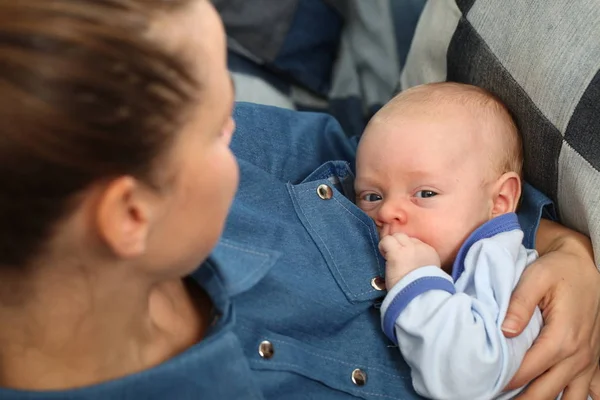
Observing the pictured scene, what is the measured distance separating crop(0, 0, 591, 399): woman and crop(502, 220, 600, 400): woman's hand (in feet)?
0.80

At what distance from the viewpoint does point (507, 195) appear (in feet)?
3.23

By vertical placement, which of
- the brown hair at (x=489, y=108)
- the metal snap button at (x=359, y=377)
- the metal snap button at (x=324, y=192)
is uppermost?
the brown hair at (x=489, y=108)

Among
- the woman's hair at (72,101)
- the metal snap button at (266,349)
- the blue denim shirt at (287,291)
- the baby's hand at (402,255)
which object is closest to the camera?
the woman's hair at (72,101)

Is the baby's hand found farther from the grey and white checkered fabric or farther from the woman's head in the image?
the woman's head

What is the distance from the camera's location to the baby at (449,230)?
2.65 ft

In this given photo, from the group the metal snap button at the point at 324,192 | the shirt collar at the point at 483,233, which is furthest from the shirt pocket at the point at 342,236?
the shirt collar at the point at 483,233

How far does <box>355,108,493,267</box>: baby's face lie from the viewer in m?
0.94

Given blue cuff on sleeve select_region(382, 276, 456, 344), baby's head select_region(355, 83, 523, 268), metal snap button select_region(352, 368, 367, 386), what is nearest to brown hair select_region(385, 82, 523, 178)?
baby's head select_region(355, 83, 523, 268)

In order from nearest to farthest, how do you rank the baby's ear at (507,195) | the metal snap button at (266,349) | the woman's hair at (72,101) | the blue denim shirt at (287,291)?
1. the woman's hair at (72,101)
2. the blue denim shirt at (287,291)
3. the metal snap button at (266,349)
4. the baby's ear at (507,195)

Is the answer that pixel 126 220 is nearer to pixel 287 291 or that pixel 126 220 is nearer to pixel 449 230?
pixel 287 291

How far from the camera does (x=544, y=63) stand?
91 cm

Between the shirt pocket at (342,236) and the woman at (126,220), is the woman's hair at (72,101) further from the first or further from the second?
the shirt pocket at (342,236)

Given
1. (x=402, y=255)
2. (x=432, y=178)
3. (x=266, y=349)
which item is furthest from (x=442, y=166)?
(x=266, y=349)

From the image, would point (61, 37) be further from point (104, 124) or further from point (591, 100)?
point (591, 100)
